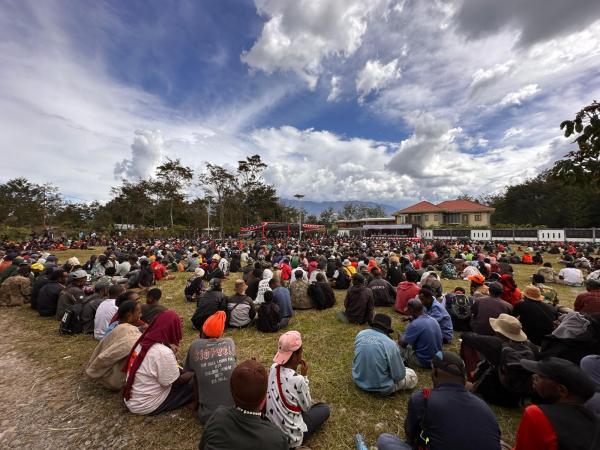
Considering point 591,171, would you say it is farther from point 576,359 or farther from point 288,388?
point 288,388

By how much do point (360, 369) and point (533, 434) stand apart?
6.70 ft

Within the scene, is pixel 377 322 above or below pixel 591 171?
below

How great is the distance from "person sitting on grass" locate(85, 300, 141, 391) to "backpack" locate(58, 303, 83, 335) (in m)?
2.83

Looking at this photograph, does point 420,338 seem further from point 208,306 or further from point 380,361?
point 208,306

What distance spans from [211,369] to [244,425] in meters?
1.47

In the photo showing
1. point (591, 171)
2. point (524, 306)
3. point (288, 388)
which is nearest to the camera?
point (591, 171)

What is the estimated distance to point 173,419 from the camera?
10.3ft

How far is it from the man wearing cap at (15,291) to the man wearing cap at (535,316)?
11482mm

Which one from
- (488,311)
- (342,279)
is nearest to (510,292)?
→ (488,311)

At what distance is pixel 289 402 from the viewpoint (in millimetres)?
2516

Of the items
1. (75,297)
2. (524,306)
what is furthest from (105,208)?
(524,306)

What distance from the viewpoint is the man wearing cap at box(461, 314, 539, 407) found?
306 cm

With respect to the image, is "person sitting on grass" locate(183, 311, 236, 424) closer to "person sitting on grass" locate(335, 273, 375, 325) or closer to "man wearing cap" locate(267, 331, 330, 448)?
"man wearing cap" locate(267, 331, 330, 448)

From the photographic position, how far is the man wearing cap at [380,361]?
3.38 metres
